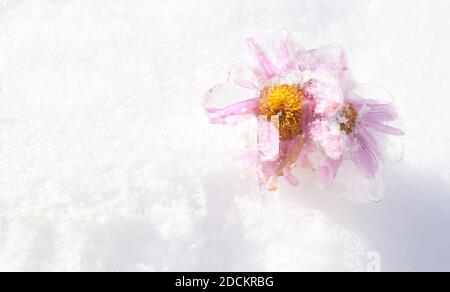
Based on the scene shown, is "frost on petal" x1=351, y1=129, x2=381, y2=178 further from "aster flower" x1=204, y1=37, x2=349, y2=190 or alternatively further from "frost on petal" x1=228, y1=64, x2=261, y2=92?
"frost on petal" x1=228, y1=64, x2=261, y2=92

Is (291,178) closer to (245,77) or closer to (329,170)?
(329,170)

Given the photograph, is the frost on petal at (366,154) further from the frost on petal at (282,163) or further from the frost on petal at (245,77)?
the frost on petal at (245,77)

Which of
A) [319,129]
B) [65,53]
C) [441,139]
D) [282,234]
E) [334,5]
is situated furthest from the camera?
[334,5]

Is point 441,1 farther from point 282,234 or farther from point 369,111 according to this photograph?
point 282,234

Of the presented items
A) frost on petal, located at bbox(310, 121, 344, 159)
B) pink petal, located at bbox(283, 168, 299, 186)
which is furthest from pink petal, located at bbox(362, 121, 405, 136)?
pink petal, located at bbox(283, 168, 299, 186)

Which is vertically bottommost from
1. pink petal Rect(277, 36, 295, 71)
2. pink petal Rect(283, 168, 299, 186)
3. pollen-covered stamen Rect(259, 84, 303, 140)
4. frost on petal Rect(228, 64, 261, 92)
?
pink petal Rect(283, 168, 299, 186)

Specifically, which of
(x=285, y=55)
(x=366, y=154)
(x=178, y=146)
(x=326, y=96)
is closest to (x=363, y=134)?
(x=366, y=154)
